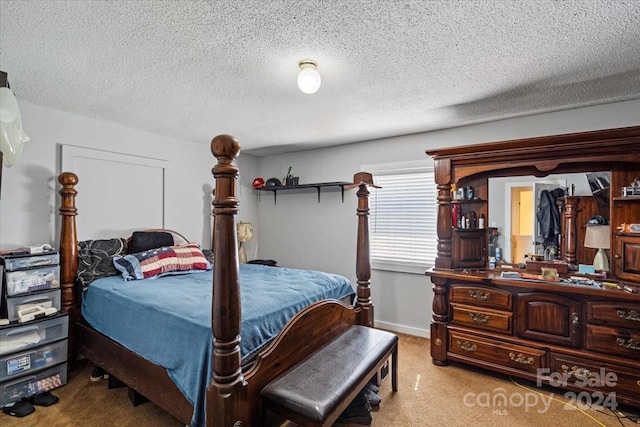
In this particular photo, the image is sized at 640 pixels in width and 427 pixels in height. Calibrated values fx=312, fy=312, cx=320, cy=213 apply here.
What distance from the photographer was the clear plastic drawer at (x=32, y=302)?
7.46 feet

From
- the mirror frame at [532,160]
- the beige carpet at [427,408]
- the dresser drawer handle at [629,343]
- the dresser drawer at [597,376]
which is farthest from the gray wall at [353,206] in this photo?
the dresser drawer handle at [629,343]

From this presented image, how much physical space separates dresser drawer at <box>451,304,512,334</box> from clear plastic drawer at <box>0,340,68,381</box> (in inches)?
130

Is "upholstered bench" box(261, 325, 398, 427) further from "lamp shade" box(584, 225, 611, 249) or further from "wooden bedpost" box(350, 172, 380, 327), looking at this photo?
"lamp shade" box(584, 225, 611, 249)

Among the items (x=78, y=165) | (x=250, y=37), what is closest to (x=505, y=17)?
(x=250, y=37)

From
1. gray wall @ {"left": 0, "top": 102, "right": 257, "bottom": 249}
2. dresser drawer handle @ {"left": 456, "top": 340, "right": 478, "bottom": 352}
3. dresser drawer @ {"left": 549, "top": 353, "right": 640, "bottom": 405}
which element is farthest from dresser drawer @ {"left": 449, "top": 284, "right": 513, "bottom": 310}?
gray wall @ {"left": 0, "top": 102, "right": 257, "bottom": 249}

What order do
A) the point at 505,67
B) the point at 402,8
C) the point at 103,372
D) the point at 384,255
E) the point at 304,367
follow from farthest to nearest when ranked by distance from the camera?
1. the point at 384,255
2. the point at 103,372
3. the point at 505,67
4. the point at 304,367
5. the point at 402,8

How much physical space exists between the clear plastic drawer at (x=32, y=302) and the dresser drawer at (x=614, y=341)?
13.6ft

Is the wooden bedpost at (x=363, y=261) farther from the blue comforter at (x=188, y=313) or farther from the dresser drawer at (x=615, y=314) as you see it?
the dresser drawer at (x=615, y=314)

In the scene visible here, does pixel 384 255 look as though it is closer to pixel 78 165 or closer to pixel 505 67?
pixel 505 67

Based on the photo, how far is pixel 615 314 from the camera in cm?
221

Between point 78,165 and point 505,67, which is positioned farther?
point 78,165

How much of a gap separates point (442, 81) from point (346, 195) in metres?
2.07

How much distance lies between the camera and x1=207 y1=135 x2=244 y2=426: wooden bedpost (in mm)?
1410

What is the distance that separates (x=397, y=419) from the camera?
2105mm
